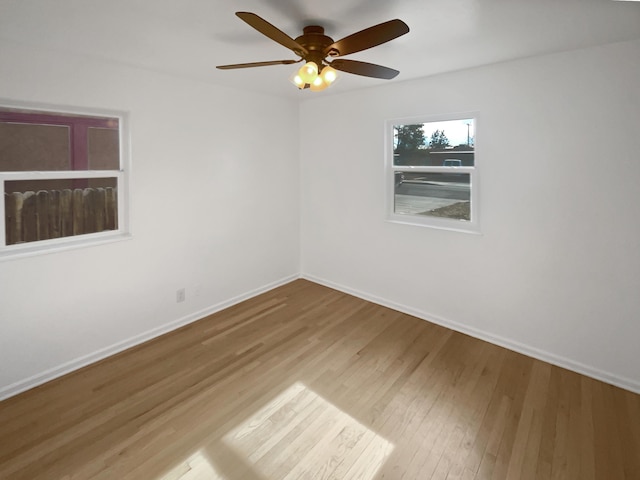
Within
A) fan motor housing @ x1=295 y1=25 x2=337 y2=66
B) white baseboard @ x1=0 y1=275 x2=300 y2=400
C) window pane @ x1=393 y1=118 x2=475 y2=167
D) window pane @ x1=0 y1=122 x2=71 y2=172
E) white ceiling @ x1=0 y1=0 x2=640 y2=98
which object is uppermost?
white ceiling @ x1=0 y1=0 x2=640 y2=98

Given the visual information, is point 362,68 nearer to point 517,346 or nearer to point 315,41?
point 315,41

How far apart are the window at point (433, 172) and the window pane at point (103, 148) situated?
2.62 meters

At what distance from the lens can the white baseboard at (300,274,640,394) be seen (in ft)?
8.46

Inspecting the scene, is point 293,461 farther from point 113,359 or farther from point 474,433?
point 113,359

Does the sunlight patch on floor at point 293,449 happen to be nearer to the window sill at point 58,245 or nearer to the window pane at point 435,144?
the window sill at point 58,245

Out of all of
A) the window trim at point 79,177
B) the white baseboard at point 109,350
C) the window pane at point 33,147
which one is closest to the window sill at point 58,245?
the window trim at point 79,177

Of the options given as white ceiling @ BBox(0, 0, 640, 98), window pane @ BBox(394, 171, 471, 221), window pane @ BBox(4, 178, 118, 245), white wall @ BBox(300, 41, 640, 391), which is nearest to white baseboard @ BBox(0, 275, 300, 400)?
window pane @ BBox(4, 178, 118, 245)

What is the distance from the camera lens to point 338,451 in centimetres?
201

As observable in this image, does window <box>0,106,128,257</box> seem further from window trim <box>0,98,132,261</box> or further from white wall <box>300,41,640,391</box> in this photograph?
white wall <box>300,41,640,391</box>

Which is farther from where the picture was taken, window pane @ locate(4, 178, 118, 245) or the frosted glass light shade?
window pane @ locate(4, 178, 118, 245)

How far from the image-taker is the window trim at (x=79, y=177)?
2473 millimetres

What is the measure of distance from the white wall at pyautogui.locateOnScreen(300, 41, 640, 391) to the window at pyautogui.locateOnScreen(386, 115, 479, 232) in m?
0.11

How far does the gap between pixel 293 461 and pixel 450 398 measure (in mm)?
1187

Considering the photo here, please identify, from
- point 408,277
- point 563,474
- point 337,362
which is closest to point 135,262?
point 337,362
